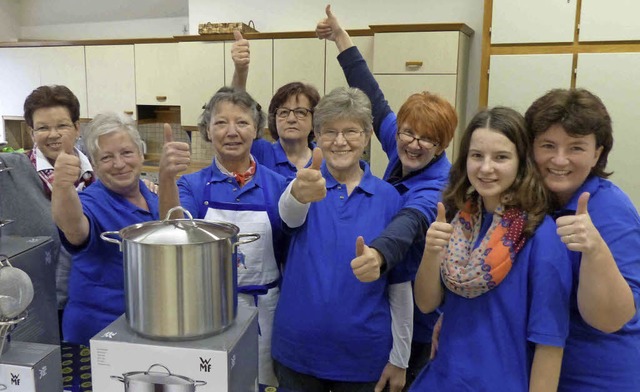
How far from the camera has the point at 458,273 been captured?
3.25ft

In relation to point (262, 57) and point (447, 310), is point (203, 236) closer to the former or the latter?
point (447, 310)

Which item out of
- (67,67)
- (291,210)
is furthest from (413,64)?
(67,67)

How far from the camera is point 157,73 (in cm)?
402

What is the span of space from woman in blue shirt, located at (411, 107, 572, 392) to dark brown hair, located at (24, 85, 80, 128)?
3.91ft

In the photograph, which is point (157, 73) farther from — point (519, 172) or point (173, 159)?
point (519, 172)

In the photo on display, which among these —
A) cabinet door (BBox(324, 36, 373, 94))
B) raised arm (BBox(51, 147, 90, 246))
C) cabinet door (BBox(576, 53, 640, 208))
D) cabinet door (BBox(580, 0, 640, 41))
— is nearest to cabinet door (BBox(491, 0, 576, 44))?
cabinet door (BBox(580, 0, 640, 41))

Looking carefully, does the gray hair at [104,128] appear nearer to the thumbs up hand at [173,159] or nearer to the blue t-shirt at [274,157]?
the thumbs up hand at [173,159]

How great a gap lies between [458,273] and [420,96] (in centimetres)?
69

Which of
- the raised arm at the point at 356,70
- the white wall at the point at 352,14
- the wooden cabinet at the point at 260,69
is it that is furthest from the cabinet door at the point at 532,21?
the wooden cabinet at the point at 260,69

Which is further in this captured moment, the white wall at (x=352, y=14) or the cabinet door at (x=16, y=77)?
the cabinet door at (x=16, y=77)

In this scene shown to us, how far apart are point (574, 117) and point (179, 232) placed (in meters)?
0.75

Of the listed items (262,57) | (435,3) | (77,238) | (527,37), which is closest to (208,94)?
(262,57)

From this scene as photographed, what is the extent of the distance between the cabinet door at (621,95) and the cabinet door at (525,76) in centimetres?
10

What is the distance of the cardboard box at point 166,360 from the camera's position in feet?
2.35
